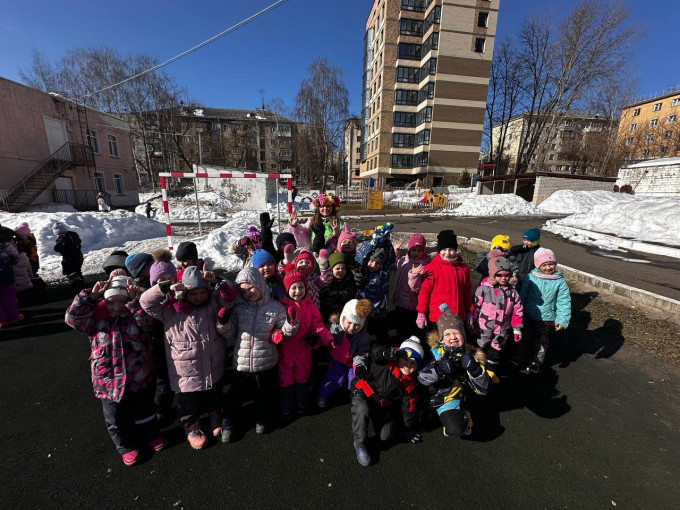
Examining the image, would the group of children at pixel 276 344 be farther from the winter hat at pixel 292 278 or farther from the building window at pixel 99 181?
the building window at pixel 99 181

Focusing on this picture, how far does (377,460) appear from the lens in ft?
7.62

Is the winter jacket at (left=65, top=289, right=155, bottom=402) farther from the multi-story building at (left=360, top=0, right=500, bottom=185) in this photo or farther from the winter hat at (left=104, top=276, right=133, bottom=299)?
the multi-story building at (left=360, top=0, right=500, bottom=185)

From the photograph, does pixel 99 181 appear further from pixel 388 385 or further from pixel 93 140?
pixel 388 385

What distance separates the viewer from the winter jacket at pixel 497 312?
10.1 feet

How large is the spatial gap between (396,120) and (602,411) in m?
44.2

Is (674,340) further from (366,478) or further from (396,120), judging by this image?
(396,120)

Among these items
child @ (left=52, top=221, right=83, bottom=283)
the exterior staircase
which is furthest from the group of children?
the exterior staircase

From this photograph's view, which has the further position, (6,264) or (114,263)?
(6,264)

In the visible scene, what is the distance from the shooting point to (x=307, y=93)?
3350 cm

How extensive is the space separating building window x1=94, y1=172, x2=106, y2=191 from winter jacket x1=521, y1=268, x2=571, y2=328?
1188 inches

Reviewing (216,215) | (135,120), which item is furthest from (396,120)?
(135,120)

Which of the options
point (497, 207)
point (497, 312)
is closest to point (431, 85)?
point (497, 207)

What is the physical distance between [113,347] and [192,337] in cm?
58

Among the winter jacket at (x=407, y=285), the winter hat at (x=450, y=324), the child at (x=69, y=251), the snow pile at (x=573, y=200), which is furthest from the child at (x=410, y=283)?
the snow pile at (x=573, y=200)
